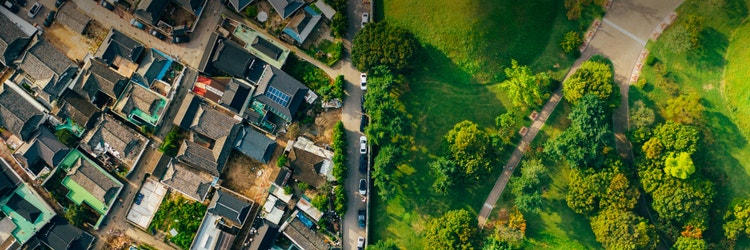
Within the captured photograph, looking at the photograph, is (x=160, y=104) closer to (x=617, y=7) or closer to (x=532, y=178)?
(x=532, y=178)

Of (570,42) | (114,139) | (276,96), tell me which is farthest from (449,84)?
(114,139)

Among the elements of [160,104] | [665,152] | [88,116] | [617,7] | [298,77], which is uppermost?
[617,7]

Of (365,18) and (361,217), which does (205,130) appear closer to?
(361,217)

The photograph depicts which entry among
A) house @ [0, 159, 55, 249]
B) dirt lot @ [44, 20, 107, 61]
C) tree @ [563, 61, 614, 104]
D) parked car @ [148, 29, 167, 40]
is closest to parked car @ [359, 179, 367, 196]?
tree @ [563, 61, 614, 104]

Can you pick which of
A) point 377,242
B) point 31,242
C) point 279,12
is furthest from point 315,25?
point 31,242

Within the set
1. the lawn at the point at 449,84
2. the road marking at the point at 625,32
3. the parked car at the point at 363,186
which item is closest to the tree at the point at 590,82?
the lawn at the point at 449,84
